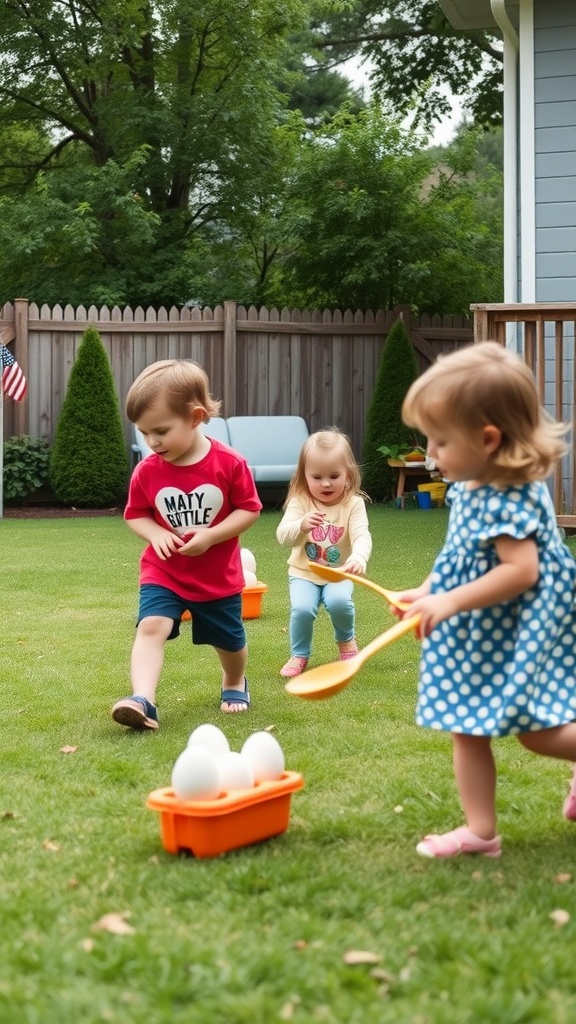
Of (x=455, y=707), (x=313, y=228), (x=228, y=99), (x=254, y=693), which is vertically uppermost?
(x=228, y=99)

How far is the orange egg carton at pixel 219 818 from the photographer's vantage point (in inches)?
93.7

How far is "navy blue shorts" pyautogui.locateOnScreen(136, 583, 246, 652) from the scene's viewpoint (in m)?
3.82

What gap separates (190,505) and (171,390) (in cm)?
41

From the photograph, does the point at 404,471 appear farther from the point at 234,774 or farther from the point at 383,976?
the point at 383,976

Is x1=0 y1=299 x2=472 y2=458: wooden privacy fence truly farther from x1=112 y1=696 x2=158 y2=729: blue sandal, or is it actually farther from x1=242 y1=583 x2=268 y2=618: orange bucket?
Answer: x1=112 y1=696 x2=158 y2=729: blue sandal

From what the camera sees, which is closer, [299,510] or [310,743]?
[310,743]

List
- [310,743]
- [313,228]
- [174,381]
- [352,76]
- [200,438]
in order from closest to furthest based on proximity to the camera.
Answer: [310,743] < [174,381] < [200,438] < [313,228] < [352,76]

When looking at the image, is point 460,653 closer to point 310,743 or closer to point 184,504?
point 310,743

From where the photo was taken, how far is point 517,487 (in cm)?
237

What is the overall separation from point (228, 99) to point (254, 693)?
14151mm

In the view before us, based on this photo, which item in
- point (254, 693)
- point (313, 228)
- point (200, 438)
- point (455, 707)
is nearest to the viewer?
point (455, 707)

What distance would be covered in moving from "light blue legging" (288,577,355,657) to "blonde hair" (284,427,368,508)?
36cm

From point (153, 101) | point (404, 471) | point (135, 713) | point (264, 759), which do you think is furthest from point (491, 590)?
point (153, 101)

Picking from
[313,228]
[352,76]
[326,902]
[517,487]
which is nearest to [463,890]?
[326,902]
